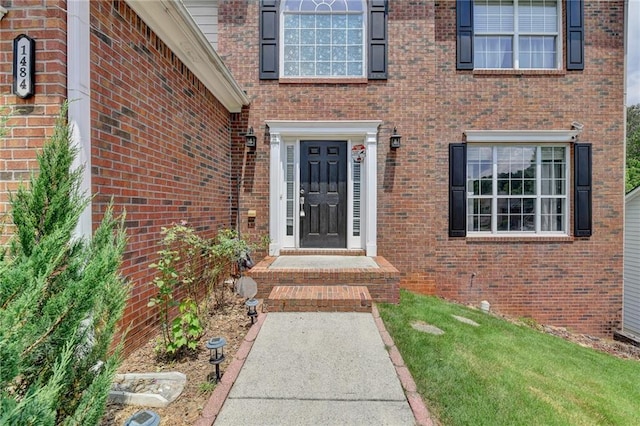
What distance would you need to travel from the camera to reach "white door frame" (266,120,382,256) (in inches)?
219

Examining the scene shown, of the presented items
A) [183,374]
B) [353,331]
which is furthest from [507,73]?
[183,374]

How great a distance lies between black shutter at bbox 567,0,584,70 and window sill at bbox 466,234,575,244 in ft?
10.6

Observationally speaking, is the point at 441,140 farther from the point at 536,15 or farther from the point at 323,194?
the point at 536,15

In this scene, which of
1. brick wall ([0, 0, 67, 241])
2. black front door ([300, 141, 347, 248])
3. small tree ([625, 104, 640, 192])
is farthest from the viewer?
small tree ([625, 104, 640, 192])

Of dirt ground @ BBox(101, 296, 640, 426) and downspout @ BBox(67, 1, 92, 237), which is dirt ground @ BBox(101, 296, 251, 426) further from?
downspout @ BBox(67, 1, 92, 237)

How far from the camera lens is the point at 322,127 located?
562 cm

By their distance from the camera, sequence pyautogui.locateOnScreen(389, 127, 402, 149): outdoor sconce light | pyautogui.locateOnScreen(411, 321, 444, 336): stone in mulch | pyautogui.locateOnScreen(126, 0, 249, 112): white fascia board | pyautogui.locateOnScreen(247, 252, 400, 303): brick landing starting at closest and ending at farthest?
pyautogui.locateOnScreen(126, 0, 249, 112): white fascia board, pyautogui.locateOnScreen(411, 321, 444, 336): stone in mulch, pyautogui.locateOnScreen(247, 252, 400, 303): brick landing, pyautogui.locateOnScreen(389, 127, 402, 149): outdoor sconce light

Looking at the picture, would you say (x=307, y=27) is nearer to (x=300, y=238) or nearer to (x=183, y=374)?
(x=300, y=238)

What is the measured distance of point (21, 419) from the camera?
1151mm

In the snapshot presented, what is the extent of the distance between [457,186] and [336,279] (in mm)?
3209

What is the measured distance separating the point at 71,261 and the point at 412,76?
5.66 m

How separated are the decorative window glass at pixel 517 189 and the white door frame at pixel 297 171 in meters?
2.08

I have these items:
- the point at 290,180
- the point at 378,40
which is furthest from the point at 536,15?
the point at 290,180

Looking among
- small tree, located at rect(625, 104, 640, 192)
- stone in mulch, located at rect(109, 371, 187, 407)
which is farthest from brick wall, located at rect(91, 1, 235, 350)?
small tree, located at rect(625, 104, 640, 192)
